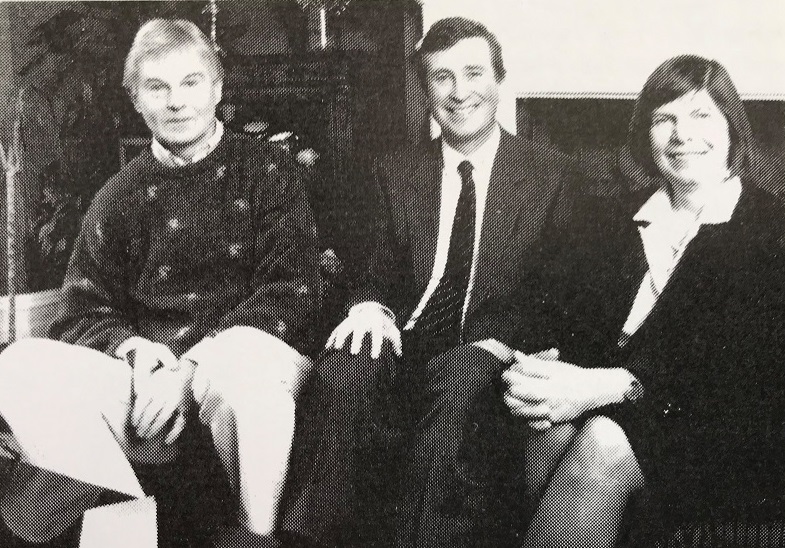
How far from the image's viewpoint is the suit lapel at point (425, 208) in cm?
82

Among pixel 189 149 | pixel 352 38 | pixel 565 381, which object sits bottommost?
pixel 565 381

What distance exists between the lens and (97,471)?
0.81 m

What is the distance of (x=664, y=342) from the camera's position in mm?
811

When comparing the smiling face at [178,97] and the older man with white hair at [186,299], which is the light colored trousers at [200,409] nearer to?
the older man with white hair at [186,299]

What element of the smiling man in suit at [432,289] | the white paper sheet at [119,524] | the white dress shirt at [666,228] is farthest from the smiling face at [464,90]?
the white paper sheet at [119,524]

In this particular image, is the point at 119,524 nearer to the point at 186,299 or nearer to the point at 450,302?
the point at 186,299

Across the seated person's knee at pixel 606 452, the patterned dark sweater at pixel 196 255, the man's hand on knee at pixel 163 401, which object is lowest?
the seated person's knee at pixel 606 452

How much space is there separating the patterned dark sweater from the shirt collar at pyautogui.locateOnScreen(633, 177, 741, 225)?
44 cm

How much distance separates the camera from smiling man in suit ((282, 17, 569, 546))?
80 centimetres

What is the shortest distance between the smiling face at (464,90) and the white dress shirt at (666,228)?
24cm

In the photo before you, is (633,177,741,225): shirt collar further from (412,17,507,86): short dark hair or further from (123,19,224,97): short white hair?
(123,19,224,97): short white hair

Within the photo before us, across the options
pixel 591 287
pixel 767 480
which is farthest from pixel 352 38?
pixel 767 480

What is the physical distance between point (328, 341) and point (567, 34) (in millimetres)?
518

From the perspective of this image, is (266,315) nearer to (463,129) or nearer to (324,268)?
(324,268)
